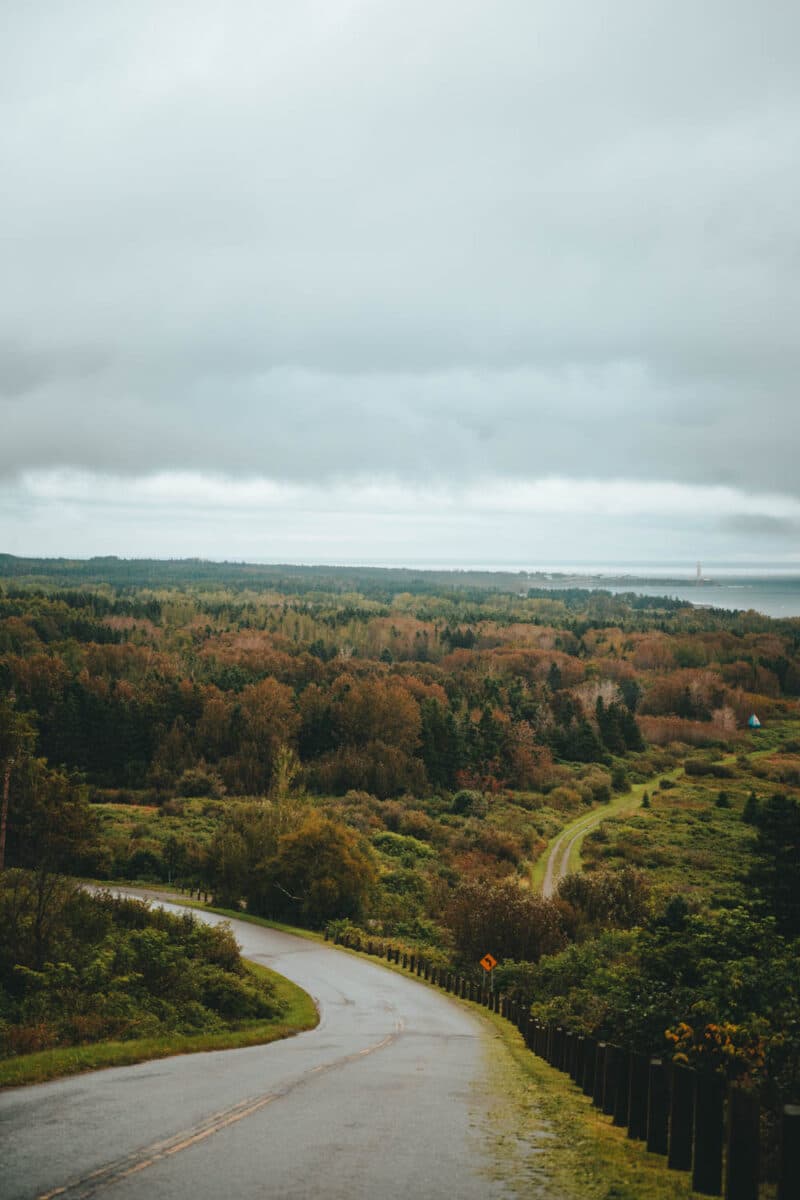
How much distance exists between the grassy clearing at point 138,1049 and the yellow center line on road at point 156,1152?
12.5 feet

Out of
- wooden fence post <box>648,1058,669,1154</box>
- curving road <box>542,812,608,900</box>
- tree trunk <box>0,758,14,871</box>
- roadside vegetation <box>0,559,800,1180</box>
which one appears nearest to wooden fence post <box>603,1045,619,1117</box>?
roadside vegetation <box>0,559,800,1180</box>

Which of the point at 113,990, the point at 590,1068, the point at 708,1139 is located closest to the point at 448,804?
the point at 113,990

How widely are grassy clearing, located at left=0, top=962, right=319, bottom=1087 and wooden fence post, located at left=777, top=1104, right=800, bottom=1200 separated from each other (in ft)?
32.5

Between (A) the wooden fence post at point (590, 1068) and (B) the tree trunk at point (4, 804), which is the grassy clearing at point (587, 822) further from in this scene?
(A) the wooden fence post at point (590, 1068)

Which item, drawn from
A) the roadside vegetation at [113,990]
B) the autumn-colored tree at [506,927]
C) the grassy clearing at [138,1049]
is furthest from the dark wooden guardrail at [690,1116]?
the autumn-colored tree at [506,927]

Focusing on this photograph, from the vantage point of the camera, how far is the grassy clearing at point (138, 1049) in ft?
42.0

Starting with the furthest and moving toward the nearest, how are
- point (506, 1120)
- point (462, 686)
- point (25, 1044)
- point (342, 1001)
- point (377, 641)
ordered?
point (377, 641) → point (462, 686) → point (342, 1001) → point (25, 1044) → point (506, 1120)

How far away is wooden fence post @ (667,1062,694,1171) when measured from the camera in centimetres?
831

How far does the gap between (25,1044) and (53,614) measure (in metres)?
171

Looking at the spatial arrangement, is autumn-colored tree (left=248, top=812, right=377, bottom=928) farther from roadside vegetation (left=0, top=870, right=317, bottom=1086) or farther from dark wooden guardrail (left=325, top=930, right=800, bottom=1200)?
dark wooden guardrail (left=325, top=930, right=800, bottom=1200)

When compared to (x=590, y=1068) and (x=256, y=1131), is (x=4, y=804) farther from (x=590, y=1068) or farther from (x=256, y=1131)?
(x=256, y=1131)

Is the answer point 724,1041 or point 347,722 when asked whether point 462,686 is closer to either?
point 347,722

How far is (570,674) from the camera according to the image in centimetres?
15412

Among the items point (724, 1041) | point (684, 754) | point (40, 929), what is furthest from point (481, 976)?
point (684, 754)
